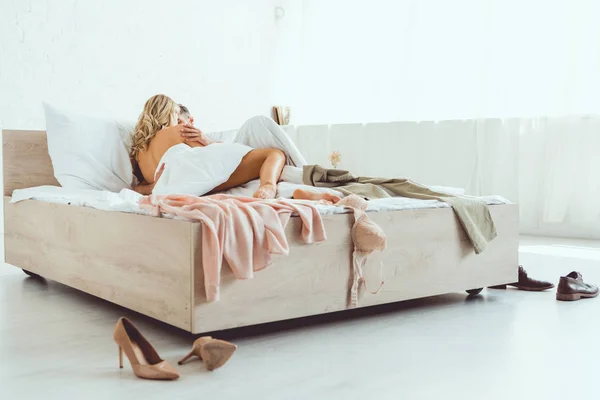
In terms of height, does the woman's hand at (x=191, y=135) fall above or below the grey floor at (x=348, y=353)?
above

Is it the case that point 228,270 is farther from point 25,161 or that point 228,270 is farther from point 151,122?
point 25,161

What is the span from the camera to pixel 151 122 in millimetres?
3266

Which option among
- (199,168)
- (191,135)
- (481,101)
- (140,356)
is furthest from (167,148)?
(481,101)

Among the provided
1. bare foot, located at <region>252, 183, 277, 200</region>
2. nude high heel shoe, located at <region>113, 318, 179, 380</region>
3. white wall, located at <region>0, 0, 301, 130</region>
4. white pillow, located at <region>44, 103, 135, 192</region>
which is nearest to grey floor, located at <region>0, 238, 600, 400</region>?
nude high heel shoe, located at <region>113, 318, 179, 380</region>

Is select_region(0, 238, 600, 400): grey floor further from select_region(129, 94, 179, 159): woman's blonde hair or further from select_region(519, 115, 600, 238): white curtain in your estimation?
select_region(519, 115, 600, 238): white curtain

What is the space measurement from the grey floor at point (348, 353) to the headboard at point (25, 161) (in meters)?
0.77

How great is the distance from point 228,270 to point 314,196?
66cm

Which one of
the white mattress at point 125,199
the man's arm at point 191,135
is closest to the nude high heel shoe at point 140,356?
the white mattress at point 125,199

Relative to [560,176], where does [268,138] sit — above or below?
above

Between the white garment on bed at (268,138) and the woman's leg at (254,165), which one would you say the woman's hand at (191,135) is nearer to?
the white garment on bed at (268,138)

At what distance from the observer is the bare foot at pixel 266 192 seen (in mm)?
2616

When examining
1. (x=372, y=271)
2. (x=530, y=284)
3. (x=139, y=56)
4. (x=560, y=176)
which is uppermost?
(x=139, y=56)

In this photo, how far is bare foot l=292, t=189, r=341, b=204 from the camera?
2400mm

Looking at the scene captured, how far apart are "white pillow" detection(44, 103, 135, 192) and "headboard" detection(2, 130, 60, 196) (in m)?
0.09
